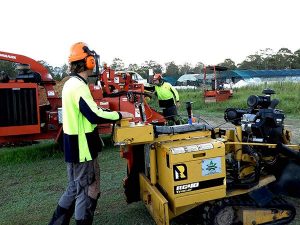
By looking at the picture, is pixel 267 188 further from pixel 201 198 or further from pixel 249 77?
pixel 249 77

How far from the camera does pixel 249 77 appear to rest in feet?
143

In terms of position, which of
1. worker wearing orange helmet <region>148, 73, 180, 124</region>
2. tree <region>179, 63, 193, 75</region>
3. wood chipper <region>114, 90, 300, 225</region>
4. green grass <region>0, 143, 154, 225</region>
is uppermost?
tree <region>179, 63, 193, 75</region>

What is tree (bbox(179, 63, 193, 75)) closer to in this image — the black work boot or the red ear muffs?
the red ear muffs

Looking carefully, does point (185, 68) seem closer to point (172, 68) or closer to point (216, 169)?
point (172, 68)

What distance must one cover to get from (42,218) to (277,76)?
44.5 metres

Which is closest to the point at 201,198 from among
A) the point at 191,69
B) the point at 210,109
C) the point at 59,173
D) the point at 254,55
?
the point at 59,173

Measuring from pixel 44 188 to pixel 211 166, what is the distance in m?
3.15

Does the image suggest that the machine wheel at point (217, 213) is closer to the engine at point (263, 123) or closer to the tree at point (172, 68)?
the engine at point (263, 123)

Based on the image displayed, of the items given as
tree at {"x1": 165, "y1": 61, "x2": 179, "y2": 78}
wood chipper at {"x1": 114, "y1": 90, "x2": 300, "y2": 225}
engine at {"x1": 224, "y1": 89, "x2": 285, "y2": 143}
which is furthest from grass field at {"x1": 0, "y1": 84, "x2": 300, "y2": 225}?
tree at {"x1": 165, "y1": 61, "x2": 179, "y2": 78}

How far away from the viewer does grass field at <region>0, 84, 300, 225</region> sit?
174 inches

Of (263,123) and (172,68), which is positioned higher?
(172,68)

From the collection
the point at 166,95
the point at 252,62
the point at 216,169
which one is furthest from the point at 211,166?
the point at 252,62

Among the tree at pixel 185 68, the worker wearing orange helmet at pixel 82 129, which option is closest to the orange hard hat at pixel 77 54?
the worker wearing orange helmet at pixel 82 129

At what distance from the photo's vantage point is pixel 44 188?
18.7 ft
